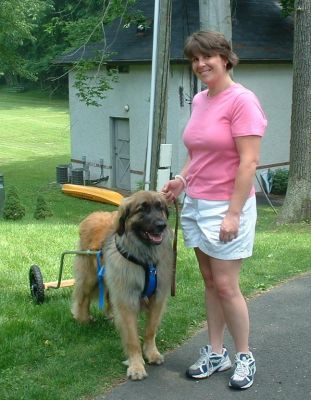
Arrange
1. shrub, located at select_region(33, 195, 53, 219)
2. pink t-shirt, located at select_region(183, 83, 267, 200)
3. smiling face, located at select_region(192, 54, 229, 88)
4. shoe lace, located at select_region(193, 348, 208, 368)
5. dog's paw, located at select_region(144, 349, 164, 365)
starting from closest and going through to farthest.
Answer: pink t-shirt, located at select_region(183, 83, 267, 200), smiling face, located at select_region(192, 54, 229, 88), shoe lace, located at select_region(193, 348, 208, 368), dog's paw, located at select_region(144, 349, 164, 365), shrub, located at select_region(33, 195, 53, 219)

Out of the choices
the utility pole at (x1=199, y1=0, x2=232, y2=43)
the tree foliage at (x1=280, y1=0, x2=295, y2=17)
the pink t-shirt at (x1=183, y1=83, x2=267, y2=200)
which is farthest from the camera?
the tree foliage at (x1=280, y1=0, x2=295, y2=17)

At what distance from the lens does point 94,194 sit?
69.9 ft

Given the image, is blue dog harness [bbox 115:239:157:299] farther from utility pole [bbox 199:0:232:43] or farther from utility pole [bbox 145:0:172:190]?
utility pole [bbox 199:0:232:43]

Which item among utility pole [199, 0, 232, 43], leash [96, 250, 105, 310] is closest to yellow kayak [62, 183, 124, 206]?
utility pole [199, 0, 232, 43]

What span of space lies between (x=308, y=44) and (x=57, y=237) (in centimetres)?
688

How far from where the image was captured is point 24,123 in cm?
5391

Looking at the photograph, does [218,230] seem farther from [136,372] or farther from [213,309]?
[136,372]

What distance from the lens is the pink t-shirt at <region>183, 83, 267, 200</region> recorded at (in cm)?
371

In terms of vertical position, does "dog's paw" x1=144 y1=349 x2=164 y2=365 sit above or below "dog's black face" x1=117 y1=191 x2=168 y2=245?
below

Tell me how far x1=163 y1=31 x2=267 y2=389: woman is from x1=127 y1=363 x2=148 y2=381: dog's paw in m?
0.64

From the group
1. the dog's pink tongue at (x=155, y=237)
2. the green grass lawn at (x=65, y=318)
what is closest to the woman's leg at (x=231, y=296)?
the dog's pink tongue at (x=155, y=237)

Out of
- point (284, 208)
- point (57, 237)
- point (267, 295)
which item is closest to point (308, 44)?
point (284, 208)

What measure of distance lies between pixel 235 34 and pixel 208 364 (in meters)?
18.9

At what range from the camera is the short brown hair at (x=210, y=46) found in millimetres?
3803
